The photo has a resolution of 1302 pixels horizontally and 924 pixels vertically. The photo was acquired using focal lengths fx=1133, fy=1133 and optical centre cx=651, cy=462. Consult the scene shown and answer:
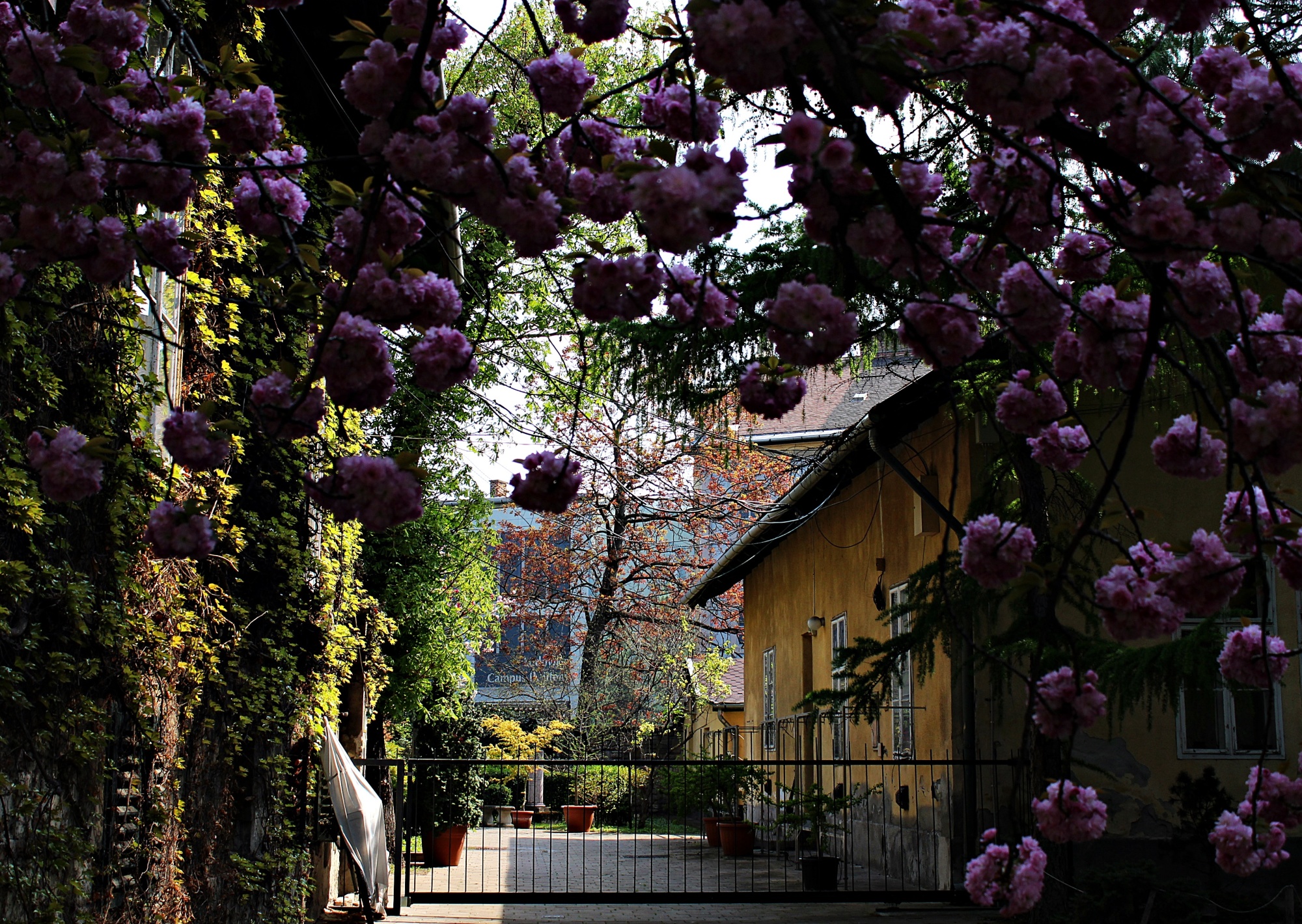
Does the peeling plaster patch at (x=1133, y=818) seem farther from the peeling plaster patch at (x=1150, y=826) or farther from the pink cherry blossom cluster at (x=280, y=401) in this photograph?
the pink cherry blossom cluster at (x=280, y=401)

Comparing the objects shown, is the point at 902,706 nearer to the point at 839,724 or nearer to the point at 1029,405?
the point at 839,724

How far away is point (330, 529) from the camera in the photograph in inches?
303

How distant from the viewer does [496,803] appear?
19516mm

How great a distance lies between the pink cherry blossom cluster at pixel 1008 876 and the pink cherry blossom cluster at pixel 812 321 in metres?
1.18

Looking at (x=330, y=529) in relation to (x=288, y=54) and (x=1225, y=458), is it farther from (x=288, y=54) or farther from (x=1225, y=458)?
(x=1225, y=458)

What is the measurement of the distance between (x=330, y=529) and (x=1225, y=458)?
6.25 m

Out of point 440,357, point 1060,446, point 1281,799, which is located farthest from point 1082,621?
point 440,357

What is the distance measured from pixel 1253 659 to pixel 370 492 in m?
2.13

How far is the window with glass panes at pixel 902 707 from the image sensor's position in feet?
34.7

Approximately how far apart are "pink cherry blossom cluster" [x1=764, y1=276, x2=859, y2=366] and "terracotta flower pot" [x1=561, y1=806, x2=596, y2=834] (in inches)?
612

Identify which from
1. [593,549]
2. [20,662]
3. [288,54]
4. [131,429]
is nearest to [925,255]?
[20,662]

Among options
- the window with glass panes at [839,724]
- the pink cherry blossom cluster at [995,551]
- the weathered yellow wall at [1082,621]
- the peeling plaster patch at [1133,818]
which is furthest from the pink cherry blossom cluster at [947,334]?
the window with glass panes at [839,724]

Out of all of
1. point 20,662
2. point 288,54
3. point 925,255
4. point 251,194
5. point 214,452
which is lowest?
point 20,662

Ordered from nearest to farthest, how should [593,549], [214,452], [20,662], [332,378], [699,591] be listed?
[332,378]
[214,452]
[20,662]
[699,591]
[593,549]
